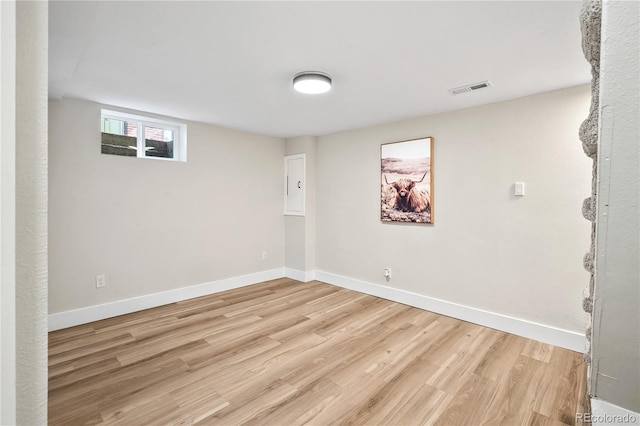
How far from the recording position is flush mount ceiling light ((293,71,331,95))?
230 centimetres

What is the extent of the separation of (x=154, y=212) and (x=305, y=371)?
2557mm

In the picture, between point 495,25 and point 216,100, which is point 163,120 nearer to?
point 216,100

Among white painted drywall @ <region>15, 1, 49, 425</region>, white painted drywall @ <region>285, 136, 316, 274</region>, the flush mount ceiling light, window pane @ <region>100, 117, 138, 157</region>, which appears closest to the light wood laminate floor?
white painted drywall @ <region>285, 136, 316, 274</region>

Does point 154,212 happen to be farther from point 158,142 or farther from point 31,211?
point 31,211

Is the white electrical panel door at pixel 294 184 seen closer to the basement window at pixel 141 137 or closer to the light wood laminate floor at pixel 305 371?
the basement window at pixel 141 137

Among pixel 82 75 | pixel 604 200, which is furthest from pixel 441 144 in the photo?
pixel 82 75

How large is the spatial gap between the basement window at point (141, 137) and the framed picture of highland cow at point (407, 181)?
258 centimetres

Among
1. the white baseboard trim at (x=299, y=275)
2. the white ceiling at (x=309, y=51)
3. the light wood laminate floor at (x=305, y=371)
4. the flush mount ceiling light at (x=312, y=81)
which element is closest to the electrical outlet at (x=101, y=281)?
the light wood laminate floor at (x=305, y=371)

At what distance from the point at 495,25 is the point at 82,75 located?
117 inches

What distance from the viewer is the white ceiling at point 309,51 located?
1.59 metres

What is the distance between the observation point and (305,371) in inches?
88.5

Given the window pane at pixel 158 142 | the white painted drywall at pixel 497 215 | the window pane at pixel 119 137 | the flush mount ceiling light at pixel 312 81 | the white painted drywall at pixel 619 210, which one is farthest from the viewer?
the window pane at pixel 158 142

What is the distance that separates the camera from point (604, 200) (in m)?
0.44

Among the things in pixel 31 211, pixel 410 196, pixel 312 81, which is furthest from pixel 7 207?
pixel 410 196
